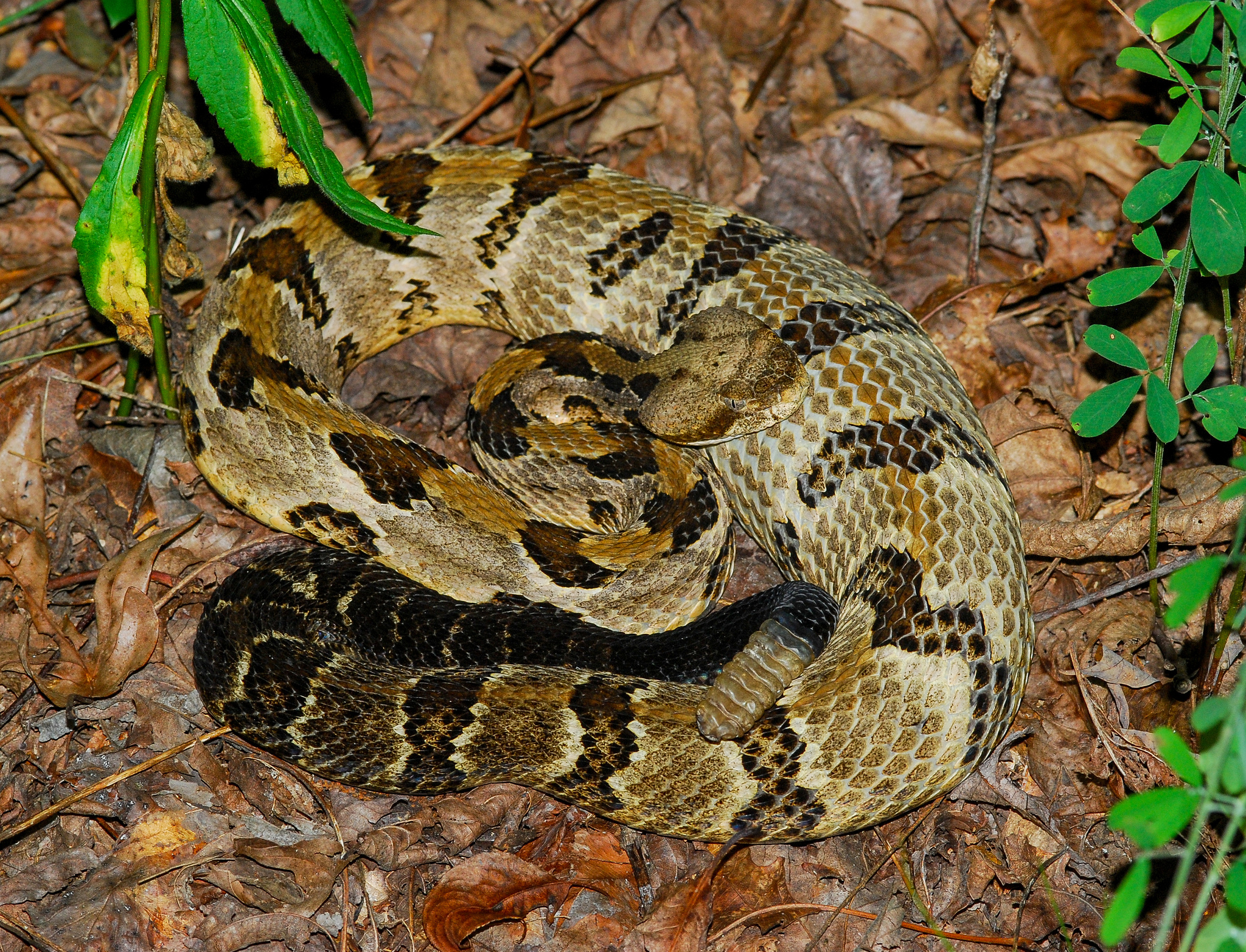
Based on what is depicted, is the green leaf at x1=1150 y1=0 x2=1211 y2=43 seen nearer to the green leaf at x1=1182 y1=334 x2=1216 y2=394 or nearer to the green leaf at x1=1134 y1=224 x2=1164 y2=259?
the green leaf at x1=1134 y1=224 x2=1164 y2=259

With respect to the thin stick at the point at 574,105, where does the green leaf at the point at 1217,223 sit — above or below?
below

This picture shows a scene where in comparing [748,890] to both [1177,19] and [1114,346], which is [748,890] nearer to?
[1114,346]

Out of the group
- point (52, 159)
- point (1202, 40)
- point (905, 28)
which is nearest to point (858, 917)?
point (1202, 40)

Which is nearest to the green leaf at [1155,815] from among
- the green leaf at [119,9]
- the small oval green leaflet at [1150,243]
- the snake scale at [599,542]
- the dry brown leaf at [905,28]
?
the snake scale at [599,542]

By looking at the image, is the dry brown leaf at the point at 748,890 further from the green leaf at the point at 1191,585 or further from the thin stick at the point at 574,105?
Result: the thin stick at the point at 574,105

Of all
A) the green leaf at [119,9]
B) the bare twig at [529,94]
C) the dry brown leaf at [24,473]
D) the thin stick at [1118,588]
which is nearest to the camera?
the thin stick at [1118,588]

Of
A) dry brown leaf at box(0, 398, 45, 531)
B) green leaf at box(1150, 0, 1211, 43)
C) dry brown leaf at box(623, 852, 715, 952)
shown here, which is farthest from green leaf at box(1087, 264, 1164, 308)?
dry brown leaf at box(0, 398, 45, 531)

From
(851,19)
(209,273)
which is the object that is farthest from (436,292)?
(851,19)
